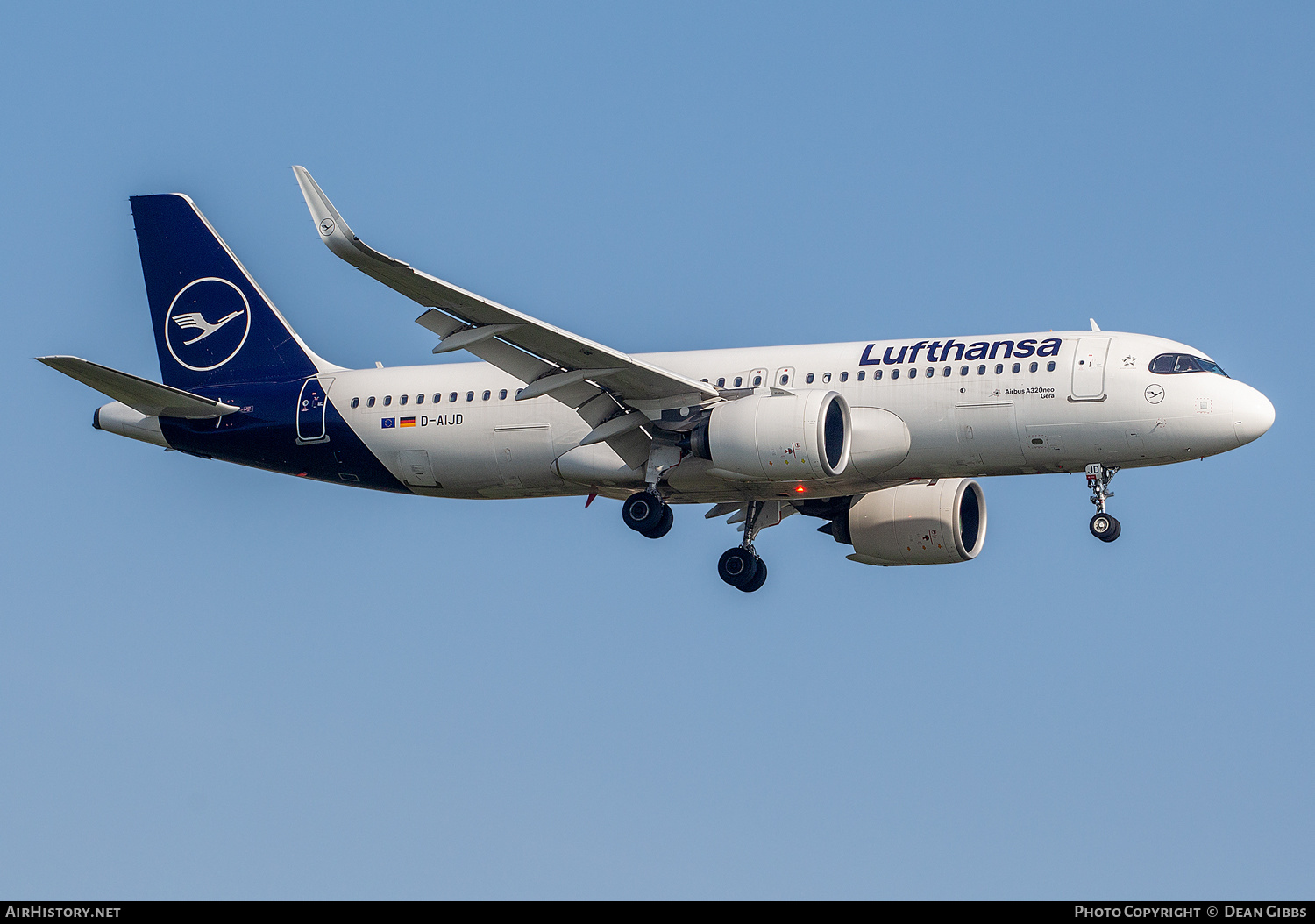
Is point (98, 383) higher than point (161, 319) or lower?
lower

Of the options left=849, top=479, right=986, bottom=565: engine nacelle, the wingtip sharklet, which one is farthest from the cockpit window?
the wingtip sharklet

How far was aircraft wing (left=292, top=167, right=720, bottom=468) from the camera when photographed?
3347 centimetres

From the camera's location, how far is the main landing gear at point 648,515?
40.2 metres

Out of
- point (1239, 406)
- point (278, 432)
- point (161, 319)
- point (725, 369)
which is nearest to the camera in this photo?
point (1239, 406)

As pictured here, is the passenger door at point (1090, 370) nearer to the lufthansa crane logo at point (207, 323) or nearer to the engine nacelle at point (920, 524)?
the engine nacelle at point (920, 524)

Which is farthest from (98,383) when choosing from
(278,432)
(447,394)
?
(447,394)

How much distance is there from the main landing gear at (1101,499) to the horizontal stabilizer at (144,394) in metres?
20.1

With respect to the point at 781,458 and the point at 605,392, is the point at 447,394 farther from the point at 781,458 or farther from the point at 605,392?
the point at 781,458

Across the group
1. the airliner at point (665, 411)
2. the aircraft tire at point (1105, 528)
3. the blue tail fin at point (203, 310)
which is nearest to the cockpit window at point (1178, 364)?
the airliner at point (665, 411)

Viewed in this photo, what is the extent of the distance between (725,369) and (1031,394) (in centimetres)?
685

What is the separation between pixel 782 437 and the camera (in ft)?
123

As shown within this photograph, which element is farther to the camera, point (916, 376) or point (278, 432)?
point (278, 432)

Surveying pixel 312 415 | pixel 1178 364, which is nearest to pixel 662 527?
pixel 312 415

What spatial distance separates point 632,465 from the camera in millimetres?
40500
